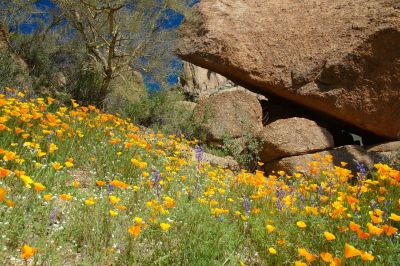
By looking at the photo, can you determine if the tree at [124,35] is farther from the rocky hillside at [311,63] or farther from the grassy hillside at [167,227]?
the grassy hillside at [167,227]

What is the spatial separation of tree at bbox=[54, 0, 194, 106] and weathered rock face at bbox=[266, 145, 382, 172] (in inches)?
183

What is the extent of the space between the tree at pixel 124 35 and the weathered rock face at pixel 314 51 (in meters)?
0.77

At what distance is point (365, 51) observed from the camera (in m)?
9.77

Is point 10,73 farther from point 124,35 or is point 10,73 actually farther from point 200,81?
point 200,81

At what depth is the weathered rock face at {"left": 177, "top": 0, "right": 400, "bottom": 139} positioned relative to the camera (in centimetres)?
980

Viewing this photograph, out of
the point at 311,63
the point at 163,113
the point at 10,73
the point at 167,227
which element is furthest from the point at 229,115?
the point at 167,227

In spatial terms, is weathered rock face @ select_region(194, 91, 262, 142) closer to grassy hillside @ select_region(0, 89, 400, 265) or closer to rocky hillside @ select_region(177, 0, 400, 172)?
rocky hillside @ select_region(177, 0, 400, 172)

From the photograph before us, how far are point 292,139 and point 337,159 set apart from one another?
46.8 inches

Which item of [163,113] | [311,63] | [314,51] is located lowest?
[163,113]

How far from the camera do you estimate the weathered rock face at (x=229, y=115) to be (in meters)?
10.6

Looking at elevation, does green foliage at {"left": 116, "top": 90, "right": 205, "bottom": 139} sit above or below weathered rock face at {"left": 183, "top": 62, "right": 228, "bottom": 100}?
above

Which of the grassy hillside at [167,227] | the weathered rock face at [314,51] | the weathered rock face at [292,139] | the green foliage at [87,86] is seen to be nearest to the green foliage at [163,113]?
the green foliage at [87,86]

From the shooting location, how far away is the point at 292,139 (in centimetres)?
972

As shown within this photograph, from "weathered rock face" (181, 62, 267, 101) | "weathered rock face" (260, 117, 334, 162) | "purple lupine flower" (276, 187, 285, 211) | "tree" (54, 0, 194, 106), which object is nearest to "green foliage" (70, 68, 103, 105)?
"tree" (54, 0, 194, 106)
